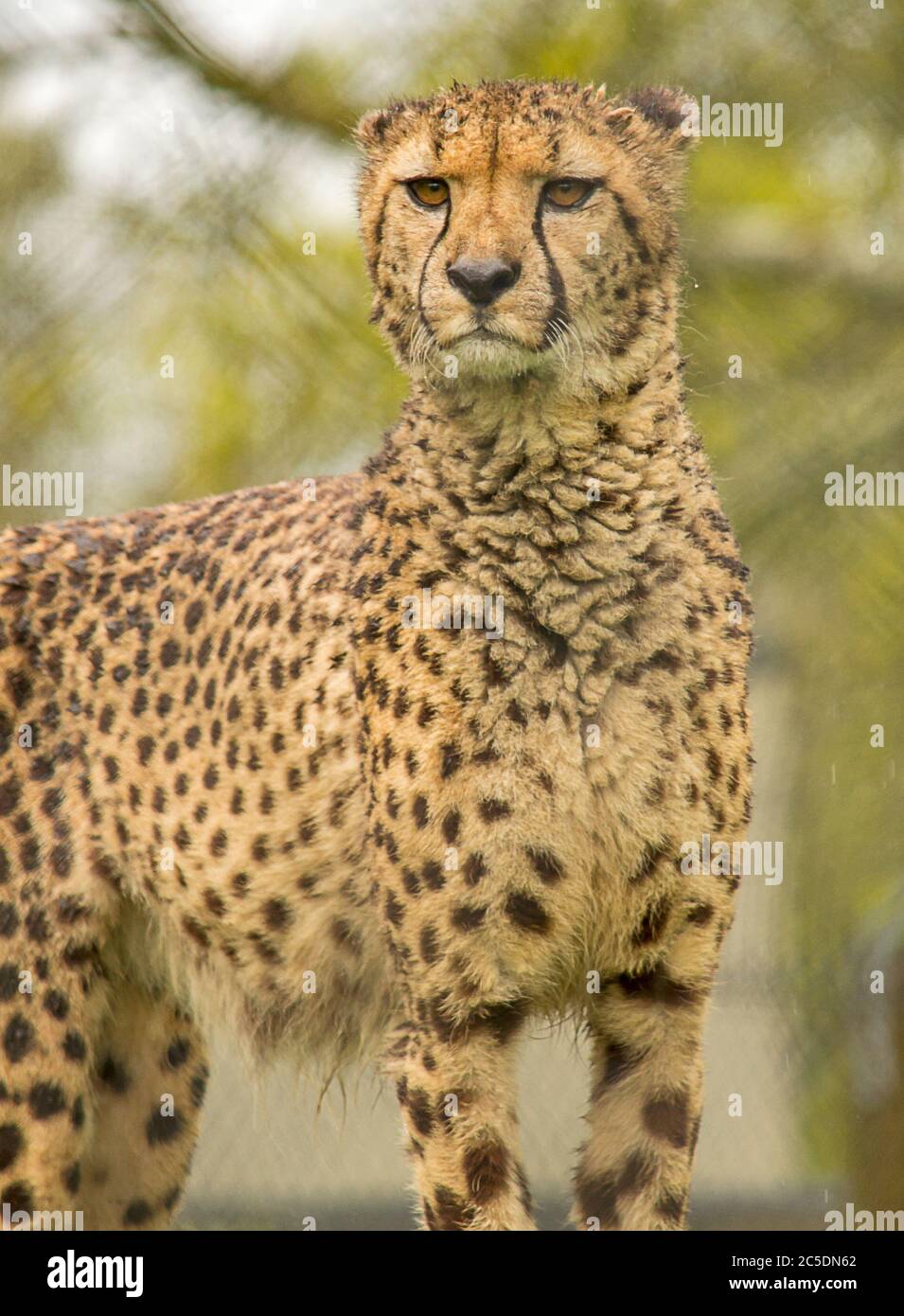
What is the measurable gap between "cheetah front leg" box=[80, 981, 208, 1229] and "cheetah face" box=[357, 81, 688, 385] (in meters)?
1.47

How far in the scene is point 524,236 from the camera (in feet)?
8.14

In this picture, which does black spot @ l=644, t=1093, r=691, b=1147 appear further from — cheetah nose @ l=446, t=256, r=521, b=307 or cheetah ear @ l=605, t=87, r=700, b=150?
cheetah ear @ l=605, t=87, r=700, b=150

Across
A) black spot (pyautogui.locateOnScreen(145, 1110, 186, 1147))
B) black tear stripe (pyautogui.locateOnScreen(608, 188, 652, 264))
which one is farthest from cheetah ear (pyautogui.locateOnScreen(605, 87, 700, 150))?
black spot (pyautogui.locateOnScreen(145, 1110, 186, 1147))

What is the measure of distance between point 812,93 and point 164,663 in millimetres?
1747

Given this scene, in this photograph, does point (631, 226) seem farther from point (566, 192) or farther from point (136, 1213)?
point (136, 1213)

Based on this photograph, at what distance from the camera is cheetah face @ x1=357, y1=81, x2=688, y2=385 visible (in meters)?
2.47

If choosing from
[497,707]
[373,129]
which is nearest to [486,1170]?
[497,707]

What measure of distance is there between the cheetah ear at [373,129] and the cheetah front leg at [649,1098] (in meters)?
1.35

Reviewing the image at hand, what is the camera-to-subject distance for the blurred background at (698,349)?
3570 millimetres

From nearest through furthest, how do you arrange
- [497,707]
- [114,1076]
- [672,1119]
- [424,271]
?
[424,271]
[497,707]
[672,1119]
[114,1076]

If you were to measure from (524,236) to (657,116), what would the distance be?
0.47 metres

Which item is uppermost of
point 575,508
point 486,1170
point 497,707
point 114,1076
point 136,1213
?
point 575,508

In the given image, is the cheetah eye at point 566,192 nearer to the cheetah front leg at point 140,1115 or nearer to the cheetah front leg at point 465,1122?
the cheetah front leg at point 465,1122

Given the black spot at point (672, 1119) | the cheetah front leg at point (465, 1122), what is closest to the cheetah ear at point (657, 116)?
the cheetah front leg at point (465, 1122)
